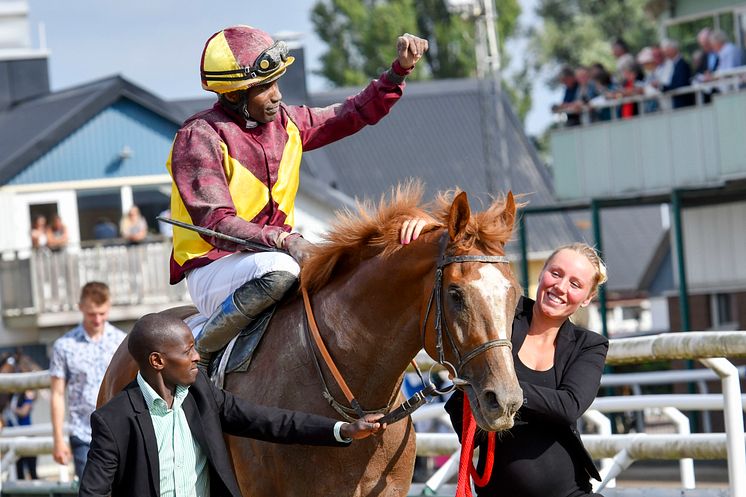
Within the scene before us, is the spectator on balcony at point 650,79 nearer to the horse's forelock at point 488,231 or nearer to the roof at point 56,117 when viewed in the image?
the horse's forelock at point 488,231

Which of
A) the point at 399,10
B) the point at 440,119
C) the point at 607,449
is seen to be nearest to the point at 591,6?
the point at 399,10

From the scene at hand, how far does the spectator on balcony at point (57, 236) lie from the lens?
27000 mm

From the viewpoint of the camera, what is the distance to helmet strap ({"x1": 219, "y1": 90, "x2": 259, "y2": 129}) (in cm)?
554

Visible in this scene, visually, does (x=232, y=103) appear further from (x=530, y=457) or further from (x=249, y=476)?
(x=530, y=457)

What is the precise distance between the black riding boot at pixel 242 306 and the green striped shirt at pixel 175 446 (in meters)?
0.88

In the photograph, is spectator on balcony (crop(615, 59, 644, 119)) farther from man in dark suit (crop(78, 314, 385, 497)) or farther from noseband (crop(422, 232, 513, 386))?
man in dark suit (crop(78, 314, 385, 497))

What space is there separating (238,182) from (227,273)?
0.38m

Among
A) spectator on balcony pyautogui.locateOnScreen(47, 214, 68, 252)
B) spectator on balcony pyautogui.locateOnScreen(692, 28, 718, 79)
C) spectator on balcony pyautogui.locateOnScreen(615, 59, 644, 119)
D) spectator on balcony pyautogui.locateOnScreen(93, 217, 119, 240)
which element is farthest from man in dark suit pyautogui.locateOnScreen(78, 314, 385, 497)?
spectator on balcony pyautogui.locateOnScreen(93, 217, 119, 240)

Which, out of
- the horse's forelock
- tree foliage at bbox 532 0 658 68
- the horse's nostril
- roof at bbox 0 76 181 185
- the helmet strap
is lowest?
the horse's nostril

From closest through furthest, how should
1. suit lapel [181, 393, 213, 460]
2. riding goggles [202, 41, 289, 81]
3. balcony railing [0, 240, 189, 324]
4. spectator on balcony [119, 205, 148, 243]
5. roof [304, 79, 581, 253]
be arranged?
suit lapel [181, 393, 213, 460] → riding goggles [202, 41, 289, 81] → spectator on balcony [119, 205, 148, 243] → balcony railing [0, 240, 189, 324] → roof [304, 79, 581, 253]

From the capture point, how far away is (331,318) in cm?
511

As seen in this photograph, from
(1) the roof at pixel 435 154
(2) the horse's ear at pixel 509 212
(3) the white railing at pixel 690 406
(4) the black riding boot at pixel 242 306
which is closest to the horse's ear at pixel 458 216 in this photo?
(2) the horse's ear at pixel 509 212

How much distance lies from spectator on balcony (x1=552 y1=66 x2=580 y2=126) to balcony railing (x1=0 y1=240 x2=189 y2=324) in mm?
9862

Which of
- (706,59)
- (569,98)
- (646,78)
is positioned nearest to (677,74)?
(706,59)
